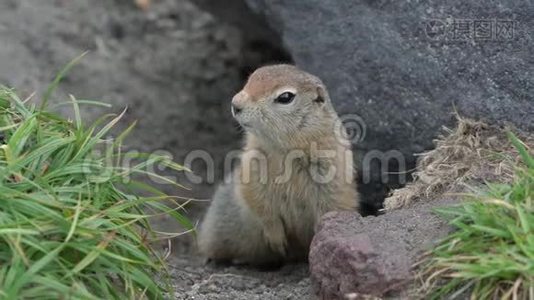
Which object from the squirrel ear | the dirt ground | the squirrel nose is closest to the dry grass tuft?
the squirrel ear

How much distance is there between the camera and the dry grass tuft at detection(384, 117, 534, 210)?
484 cm

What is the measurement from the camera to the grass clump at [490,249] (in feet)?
12.0

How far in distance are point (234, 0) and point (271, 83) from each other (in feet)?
7.42

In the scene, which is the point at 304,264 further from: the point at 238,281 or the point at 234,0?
the point at 234,0

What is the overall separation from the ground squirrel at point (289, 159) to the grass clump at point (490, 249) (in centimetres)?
147

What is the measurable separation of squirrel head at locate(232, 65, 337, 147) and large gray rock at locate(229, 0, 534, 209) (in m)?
0.51

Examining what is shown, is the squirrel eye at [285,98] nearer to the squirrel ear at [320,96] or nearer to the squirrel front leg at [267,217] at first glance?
the squirrel ear at [320,96]

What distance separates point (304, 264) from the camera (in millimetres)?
6172

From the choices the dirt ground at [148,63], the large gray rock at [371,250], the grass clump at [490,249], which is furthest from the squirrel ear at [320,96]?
the dirt ground at [148,63]

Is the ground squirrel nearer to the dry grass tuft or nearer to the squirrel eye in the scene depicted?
the squirrel eye

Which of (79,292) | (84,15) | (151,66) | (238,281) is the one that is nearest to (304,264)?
(238,281)

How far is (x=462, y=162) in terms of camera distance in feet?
17.0

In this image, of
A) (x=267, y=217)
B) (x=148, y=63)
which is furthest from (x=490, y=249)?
(x=148, y=63)

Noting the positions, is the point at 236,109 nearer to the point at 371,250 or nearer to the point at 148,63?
the point at 371,250
